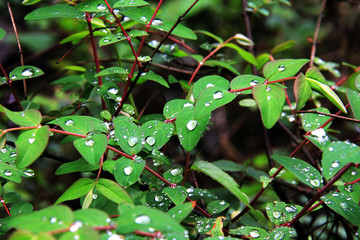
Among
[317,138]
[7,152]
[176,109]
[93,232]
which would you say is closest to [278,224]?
[317,138]

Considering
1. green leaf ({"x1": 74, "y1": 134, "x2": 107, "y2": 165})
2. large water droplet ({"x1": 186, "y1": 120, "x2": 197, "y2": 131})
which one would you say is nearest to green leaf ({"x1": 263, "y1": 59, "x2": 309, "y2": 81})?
large water droplet ({"x1": 186, "y1": 120, "x2": 197, "y2": 131})

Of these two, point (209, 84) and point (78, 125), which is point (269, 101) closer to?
point (209, 84)

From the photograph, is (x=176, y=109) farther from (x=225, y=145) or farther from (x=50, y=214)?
(x=225, y=145)

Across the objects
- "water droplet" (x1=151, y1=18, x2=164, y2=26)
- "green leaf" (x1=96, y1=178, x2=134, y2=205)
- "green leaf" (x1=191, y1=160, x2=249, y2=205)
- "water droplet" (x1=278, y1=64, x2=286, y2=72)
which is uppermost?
"water droplet" (x1=151, y1=18, x2=164, y2=26)

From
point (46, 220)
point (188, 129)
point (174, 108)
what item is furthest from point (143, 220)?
point (174, 108)

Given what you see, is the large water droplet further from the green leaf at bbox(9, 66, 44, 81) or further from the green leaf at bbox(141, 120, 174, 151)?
the green leaf at bbox(9, 66, 44, 81)

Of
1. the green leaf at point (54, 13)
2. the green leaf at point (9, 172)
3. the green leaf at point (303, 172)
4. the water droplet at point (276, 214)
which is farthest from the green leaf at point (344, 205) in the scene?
the green leaf at point (54, 13)

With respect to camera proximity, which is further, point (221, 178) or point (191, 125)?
point (221, 178)

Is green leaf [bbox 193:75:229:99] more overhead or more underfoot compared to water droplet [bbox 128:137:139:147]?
more overhead
